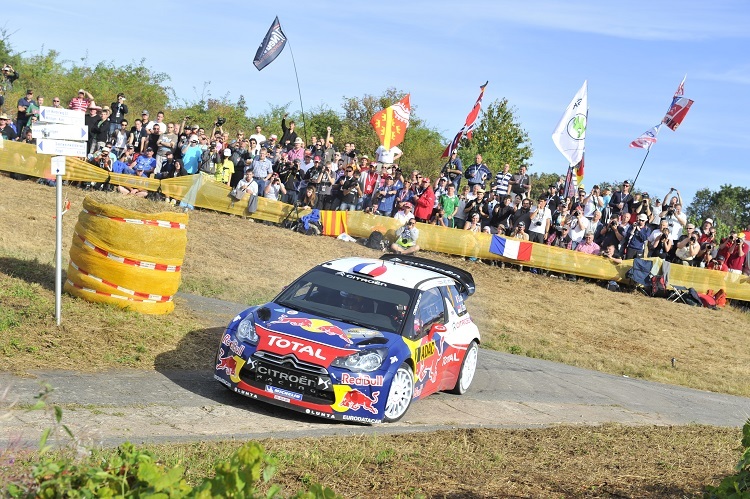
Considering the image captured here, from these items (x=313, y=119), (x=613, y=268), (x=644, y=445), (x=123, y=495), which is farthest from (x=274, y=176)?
(x=313, y=119)

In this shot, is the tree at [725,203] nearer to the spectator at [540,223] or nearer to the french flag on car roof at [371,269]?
the spectator at [540,223]

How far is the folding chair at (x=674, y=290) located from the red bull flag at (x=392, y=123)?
9194mm

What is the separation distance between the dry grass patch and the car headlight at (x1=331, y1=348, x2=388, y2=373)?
2910 millimetres

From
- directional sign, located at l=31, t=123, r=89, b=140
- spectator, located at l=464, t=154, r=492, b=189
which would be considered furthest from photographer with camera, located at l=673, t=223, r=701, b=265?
directional sign, located at l=31, t=123, r=89, b=140

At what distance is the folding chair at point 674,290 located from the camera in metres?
24.4

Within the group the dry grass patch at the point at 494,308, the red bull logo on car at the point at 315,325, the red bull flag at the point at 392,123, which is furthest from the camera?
the red bull flag at the point at 392,123

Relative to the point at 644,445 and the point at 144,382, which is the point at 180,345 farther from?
the point at 644,445

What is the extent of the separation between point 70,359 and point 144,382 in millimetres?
1066

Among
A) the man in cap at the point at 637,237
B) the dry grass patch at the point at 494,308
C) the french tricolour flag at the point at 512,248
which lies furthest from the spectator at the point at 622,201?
the french tricolour flag at the point at 512,248

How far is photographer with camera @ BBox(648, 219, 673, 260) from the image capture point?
24.3 meters

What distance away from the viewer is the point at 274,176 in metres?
26.4

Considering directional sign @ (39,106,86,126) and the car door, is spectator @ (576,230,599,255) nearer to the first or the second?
the car door

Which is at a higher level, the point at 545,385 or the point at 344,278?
the point at 344,278

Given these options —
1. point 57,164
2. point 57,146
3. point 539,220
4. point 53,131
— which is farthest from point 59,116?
point 539,220
